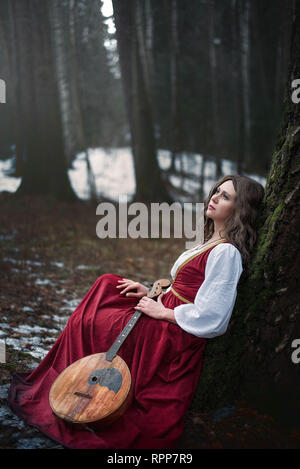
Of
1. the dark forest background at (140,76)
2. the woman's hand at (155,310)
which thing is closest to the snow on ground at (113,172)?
the dark forest background at (140,76)

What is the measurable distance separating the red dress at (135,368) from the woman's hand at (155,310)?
1.8 inches

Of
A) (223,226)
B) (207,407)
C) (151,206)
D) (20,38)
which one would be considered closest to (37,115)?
(20,38)

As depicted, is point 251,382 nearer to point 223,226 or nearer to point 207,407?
point 207,407

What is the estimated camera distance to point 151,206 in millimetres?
9680

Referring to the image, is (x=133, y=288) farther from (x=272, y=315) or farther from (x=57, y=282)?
(x=57, y=282)

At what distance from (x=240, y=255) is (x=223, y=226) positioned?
11.4 inches

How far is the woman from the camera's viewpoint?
2.01 metres

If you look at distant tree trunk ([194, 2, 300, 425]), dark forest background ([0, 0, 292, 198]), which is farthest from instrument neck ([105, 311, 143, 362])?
dark forest background ([0, 0, 292, 198])

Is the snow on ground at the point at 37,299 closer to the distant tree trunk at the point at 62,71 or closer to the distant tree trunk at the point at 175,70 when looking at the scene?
the distant tree trunk at the point at 62,71

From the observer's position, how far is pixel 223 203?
234 centimetres

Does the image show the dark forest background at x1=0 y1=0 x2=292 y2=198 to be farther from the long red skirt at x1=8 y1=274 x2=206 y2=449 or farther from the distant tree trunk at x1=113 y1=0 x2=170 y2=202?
the long red skirt at x1=8 y1=274 x2=206 y2=449

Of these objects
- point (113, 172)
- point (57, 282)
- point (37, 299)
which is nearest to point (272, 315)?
point (37, 299)

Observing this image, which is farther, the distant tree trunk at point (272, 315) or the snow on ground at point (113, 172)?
the snow on ground at point (113, 172)

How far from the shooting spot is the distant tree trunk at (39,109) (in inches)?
328
